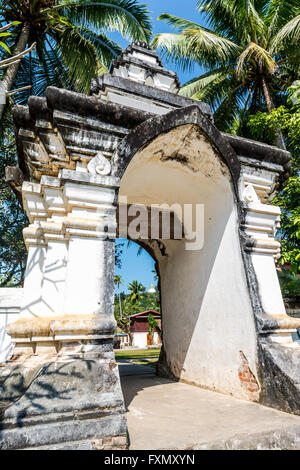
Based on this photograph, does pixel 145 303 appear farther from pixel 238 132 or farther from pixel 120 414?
pixel 120 414

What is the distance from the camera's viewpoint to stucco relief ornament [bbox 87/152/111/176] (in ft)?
10.3

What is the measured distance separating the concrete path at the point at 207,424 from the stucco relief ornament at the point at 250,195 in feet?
7.65

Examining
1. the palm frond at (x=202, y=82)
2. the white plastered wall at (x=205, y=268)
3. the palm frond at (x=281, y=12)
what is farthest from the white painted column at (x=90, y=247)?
the palm frond at (x=281, y=12)

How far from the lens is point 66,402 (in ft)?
7.36

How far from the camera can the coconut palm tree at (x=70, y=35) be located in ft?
27.4

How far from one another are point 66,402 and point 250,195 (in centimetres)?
308

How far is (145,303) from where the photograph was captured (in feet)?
252

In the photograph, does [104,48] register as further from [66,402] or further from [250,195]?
[66,402]

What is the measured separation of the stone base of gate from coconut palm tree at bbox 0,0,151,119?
8417 mm

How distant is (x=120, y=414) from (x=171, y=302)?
3.57 m

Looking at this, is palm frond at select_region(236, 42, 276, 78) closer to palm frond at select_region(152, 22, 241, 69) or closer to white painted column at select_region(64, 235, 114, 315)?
palm frond at select_region(152, 22, 241, 69)

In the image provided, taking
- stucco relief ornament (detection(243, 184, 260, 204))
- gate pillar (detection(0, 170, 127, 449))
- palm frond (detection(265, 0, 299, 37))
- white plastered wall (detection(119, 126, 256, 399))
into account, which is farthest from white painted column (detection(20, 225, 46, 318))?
palm frond (detection(265, 0, 299, 37))

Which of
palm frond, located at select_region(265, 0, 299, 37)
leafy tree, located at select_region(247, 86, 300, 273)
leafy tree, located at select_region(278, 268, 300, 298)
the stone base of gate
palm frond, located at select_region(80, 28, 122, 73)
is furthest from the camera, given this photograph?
palm frond, located at select_region(80, 28, 122, 73)
